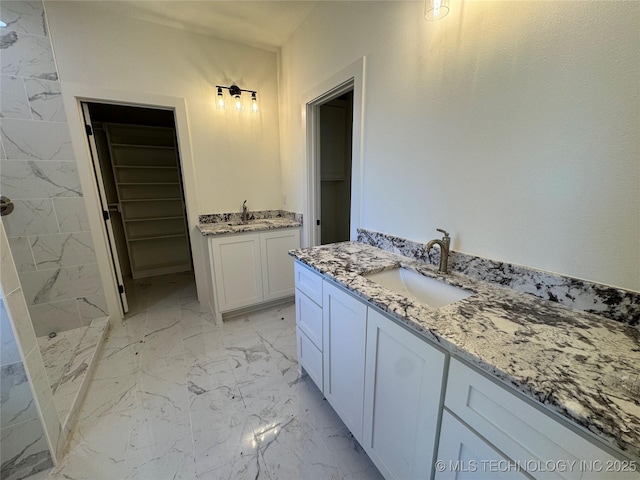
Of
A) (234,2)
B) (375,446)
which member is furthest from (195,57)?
(375,446)

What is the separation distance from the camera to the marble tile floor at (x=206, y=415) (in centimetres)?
119

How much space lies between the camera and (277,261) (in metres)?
2.62

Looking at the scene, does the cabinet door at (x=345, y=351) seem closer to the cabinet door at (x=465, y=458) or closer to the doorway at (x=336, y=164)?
the cabinet door at (x=465, y=458)

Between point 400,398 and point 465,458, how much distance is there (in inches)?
9.4

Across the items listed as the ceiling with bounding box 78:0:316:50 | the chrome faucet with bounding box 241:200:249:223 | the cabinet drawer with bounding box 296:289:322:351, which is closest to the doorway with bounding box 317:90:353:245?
the ceiling with bounding box 78:0:316:50

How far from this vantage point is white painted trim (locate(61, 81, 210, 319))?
80.7 inches

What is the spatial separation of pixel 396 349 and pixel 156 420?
148 cm

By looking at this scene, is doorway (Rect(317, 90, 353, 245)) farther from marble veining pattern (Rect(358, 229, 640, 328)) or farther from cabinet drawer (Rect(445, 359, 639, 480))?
cabinet drawer (Rect(445, 359, 639, 480))

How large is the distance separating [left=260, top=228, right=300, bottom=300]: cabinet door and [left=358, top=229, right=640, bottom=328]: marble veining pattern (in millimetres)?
1535

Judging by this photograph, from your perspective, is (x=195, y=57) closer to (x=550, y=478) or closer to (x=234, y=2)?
(x=234, y=2)

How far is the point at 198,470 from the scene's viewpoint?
1.18 m

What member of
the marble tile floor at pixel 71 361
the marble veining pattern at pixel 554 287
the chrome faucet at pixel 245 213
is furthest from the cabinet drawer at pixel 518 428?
the chrome faucet at pixel 245 213

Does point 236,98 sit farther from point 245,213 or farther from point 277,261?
point 277,261

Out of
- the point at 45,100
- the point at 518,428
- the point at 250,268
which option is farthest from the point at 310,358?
the point at 45,100
